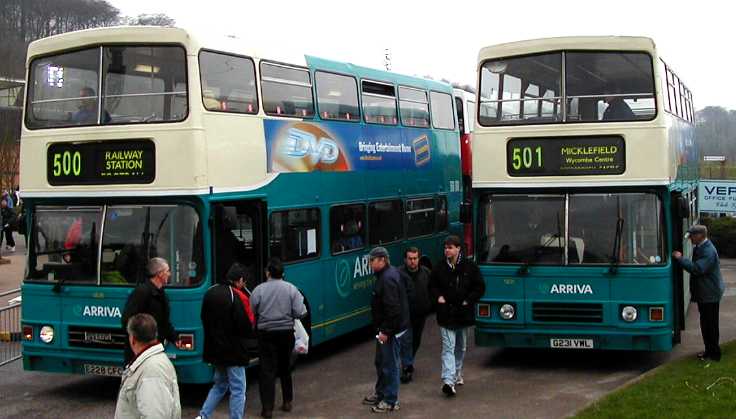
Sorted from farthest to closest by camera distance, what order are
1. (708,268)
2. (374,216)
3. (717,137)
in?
(717,137), (374,216), (708,268)

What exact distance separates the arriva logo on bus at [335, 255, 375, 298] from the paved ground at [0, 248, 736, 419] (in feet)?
3.31

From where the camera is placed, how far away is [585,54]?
13.4 m

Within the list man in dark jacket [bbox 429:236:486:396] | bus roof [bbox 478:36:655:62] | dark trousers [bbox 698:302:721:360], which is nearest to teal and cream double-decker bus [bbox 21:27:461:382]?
man in dark jacket [bbox 429:236:486:396]

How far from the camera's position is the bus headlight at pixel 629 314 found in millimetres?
12930

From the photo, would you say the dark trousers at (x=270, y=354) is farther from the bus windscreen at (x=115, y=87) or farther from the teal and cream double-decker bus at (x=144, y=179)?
the bus windscreen at (x=115, y=87)

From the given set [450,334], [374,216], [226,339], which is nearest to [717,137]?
[374,216]

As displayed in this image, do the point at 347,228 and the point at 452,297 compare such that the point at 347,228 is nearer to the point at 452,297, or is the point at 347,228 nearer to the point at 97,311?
the point at 452,297

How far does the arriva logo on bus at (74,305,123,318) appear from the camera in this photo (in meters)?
11.7

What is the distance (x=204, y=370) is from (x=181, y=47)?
3.77 metres

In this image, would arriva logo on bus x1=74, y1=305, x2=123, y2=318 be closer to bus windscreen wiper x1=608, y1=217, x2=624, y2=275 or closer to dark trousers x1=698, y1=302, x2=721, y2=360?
bus windscreen wiper x1=608, y1=217, x2=624, y2=275

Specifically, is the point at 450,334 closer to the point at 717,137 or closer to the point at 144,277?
the point at 144,277

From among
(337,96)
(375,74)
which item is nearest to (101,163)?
(337,96)

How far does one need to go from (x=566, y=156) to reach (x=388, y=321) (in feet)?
11.9

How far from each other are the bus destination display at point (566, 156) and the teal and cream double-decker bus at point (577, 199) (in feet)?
0.04
